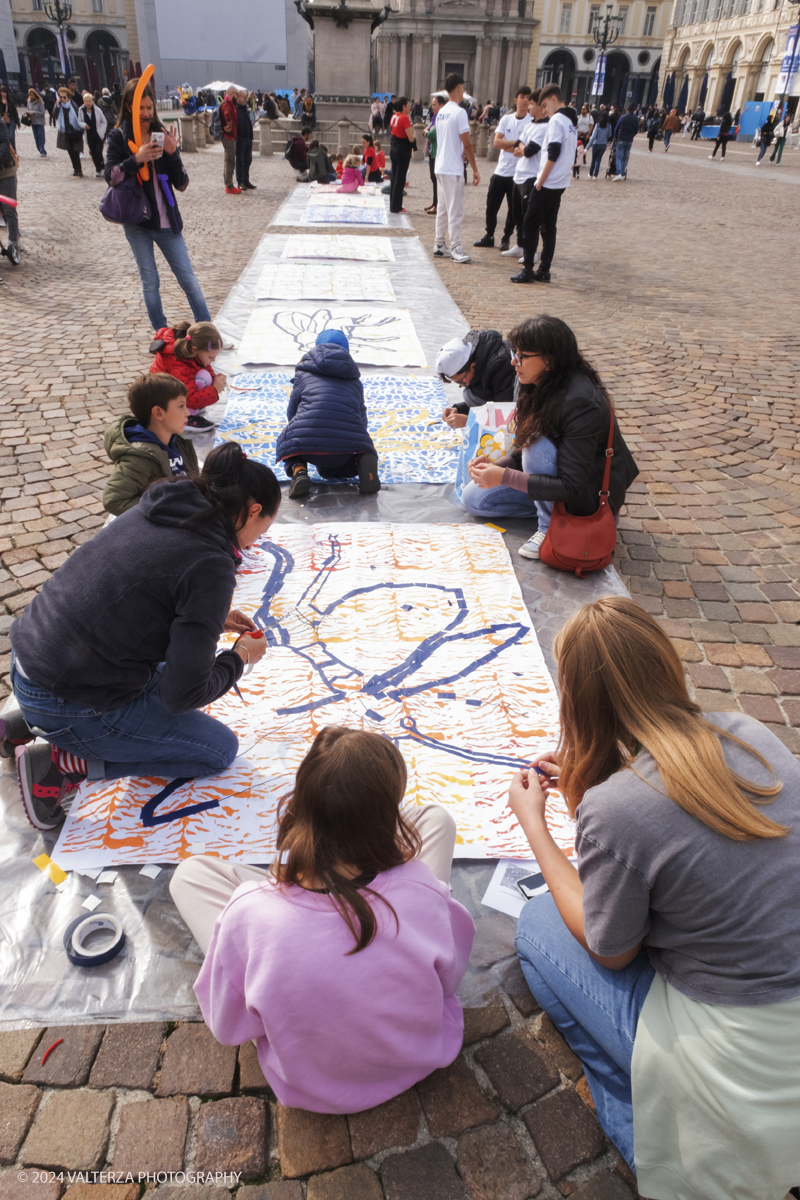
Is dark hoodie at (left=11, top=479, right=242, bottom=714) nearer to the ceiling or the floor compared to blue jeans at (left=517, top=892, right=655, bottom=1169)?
nearer to the ceiling

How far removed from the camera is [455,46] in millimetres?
49750

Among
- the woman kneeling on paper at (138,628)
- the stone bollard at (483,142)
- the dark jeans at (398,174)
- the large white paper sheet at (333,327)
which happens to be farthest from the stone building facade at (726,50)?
the woman kneeling on paper at (138,628)

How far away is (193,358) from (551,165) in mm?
5315

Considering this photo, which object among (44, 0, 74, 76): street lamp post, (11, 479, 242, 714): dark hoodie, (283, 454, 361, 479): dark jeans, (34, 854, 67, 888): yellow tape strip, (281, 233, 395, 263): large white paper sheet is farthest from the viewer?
(44, 0, 74, 76): street lamp post

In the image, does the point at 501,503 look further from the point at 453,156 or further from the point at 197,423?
the point at 453,156

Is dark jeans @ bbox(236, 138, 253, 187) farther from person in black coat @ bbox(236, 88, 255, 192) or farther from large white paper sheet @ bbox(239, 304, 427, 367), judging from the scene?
large white paper sheet @ bbox(239, 304, 427, 367)

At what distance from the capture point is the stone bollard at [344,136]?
20.7 meters

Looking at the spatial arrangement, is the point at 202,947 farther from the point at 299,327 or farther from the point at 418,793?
the point at 299,327

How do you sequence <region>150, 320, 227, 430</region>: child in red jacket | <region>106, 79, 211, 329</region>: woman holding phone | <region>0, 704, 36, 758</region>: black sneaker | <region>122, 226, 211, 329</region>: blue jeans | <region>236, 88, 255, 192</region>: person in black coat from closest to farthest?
<region>0, 704, 36, 758</region>: black sneaker < <region>150, 320, 227, 430</region>: child in red jacket < <region>106, 79, 211, 329</region>: woman holding phone < <region>122, 226, 211, 329</region>: blue jeans < <region>236, 88, 255, 192</region>: person in black coat

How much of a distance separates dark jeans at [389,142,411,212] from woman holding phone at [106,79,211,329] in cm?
790

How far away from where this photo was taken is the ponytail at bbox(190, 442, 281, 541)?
2.07 m

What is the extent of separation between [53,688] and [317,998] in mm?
1197

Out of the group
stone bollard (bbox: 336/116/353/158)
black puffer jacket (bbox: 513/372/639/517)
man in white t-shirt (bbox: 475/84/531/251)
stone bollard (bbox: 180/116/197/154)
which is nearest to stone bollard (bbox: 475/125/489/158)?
stone bollard (bbox: 336/116/353/158)

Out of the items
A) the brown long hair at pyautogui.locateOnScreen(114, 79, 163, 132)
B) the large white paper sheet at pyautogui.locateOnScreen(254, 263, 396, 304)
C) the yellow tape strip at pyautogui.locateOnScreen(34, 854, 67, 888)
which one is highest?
the brown long hair at pyautogui.locateOnScreen(114, 79, 163, 132)
